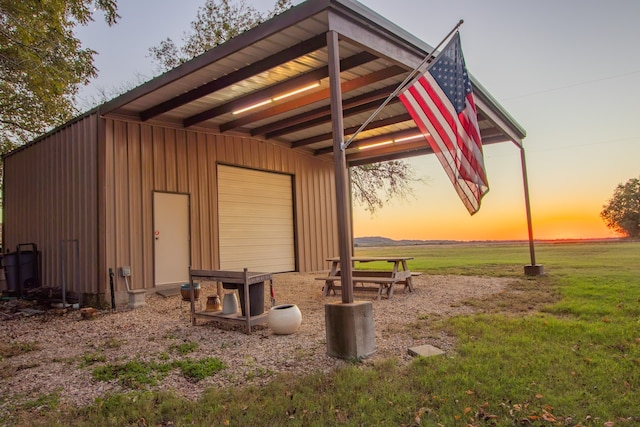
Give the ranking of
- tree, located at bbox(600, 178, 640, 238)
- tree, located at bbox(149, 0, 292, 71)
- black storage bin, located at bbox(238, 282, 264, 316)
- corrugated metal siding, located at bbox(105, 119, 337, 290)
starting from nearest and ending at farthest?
1. black storage bin, located at bbox(238, 282, 264, 316)
2. corrugated metal siding, located at bbox(105, 119, 337, 290)
3. tree, located at bbox(149, 0, 292, 71)
4. tree, located at bbox(600, 178, 640, 238)

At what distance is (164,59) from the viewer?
19.2m

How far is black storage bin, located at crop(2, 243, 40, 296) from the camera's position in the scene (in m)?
9.15

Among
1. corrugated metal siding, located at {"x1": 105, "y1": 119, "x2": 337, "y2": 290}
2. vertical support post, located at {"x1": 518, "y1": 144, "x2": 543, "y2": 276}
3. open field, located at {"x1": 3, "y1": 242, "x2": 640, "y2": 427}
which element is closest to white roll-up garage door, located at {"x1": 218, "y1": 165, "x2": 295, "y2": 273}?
corrugated metal siding, located at {"x1": 105, "y1": 119, "x2": 337, "y2": 290}

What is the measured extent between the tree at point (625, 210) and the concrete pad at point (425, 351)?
3786 cm

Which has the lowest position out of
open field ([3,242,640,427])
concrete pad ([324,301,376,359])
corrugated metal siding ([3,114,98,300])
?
open field ([3,242,640,427])

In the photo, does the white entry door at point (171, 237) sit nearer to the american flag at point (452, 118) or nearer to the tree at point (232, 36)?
the american flag at point (452, 118)

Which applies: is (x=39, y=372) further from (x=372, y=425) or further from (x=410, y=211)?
(x=410, y=211)

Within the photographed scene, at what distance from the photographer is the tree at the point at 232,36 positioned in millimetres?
18453

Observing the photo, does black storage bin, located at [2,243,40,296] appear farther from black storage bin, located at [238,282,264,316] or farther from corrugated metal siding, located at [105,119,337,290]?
black storage bin, located at [238,282,264,316]

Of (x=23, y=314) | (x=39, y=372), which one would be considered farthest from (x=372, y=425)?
(x=23, y=314)

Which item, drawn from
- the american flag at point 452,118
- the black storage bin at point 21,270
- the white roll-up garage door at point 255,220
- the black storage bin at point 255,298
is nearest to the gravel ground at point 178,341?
the black storage bin at point 255,298

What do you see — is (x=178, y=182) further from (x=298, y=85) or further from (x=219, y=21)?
(x=219, y=21)

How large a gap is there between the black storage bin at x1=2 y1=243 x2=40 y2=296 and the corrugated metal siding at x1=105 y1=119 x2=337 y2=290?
127 inches

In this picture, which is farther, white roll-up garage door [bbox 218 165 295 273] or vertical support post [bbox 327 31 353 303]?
white roll-up garage door [bbox 218 165 295 273]
